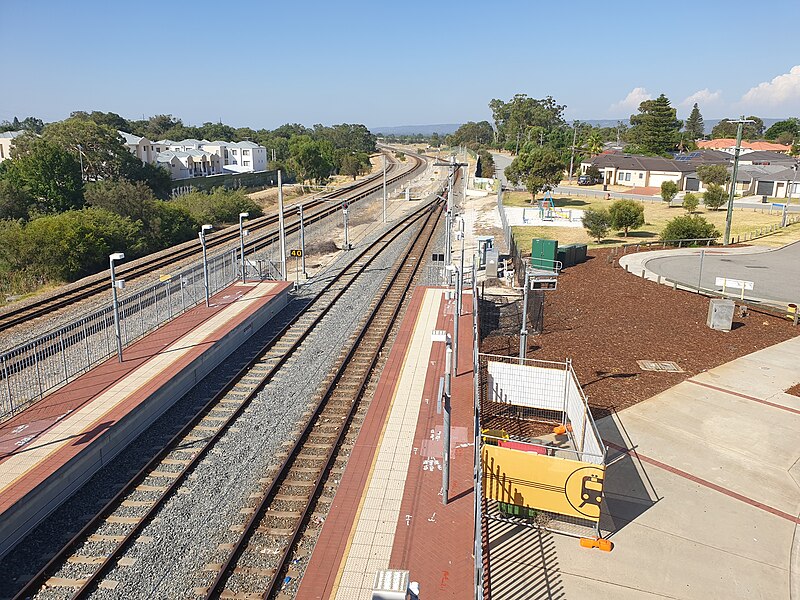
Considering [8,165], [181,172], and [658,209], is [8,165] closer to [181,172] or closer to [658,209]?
[181,172]

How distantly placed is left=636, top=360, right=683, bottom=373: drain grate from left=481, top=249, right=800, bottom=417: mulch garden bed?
17cm

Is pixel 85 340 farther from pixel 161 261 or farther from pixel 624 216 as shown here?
pixel 624 216

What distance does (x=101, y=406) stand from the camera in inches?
507

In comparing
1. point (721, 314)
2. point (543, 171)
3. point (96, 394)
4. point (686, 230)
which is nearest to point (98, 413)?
point (96, 394)

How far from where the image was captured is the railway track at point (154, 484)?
8773 mm

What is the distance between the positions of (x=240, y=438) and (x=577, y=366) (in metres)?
9.46

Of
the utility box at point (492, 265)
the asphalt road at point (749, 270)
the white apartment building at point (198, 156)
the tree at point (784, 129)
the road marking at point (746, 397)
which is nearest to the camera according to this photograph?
the road marking at point (746, 397)

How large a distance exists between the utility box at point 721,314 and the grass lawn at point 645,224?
15.6 m

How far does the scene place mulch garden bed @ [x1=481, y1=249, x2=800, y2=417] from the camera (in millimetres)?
16375

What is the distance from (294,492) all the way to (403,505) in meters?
2.19

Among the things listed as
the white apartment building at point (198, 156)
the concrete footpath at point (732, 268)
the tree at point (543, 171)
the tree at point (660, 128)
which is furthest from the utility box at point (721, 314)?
the tree at point (660, 128)

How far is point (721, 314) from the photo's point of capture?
2045 centimetres

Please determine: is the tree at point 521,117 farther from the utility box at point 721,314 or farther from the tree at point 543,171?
the utility box at point 721,314

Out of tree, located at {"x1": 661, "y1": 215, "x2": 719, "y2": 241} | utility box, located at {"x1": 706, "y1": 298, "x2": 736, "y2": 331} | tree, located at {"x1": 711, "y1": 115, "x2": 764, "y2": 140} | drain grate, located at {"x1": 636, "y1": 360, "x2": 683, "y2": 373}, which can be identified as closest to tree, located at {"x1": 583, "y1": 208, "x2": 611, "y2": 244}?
tree, located at {"x1": 661, "y1": 215, "x2": 719, "y2": 241}
